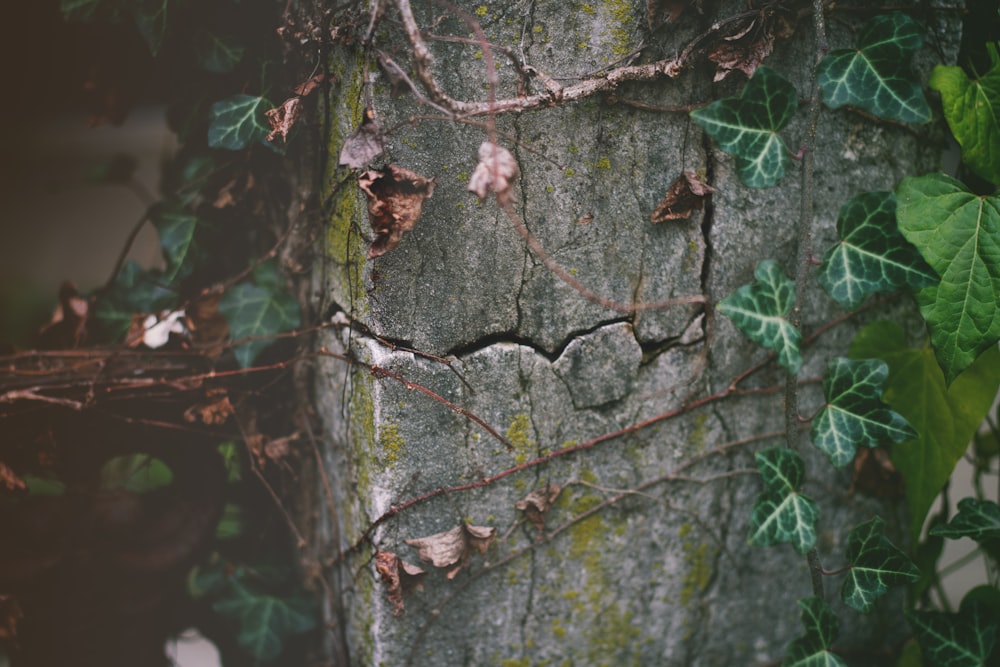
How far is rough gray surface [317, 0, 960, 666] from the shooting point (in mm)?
997

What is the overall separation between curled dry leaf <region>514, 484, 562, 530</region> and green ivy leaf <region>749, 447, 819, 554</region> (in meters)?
0.33

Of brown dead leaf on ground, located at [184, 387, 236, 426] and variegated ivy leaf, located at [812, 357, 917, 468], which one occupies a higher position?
brown dead leaf on ground, located at [184, 387, 236, 426]

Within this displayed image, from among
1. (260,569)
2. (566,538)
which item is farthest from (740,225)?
(260,569)

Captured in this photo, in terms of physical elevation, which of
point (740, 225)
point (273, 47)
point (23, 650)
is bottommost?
point (23, 650)

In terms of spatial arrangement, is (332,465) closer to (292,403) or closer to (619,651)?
(292,403)

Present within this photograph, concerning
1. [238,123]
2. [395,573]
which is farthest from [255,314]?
[395,573]

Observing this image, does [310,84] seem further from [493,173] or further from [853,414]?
[853,414]

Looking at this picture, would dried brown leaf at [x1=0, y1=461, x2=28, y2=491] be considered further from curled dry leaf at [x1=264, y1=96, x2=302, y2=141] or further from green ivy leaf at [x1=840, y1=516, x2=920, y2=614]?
green ivy leaf at [x1=840, y1=516, x2=920, y2=614]

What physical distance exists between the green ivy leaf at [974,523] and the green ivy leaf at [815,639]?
10.2 inches

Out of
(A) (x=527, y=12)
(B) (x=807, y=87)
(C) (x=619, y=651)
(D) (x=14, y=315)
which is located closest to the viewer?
(A) (x=527, y=12)

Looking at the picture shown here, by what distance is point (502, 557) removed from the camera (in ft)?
3.66

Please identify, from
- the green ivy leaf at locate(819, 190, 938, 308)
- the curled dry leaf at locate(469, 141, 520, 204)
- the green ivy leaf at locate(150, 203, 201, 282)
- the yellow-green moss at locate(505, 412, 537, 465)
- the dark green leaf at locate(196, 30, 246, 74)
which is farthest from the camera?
the green ivy leaf at locate(150, 203, 201, 282)

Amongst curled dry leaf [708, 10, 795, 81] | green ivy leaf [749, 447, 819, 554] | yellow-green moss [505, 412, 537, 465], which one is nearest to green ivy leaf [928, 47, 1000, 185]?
curled dry leaf [708, 10, 795, 81]

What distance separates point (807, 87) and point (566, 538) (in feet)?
3.02
